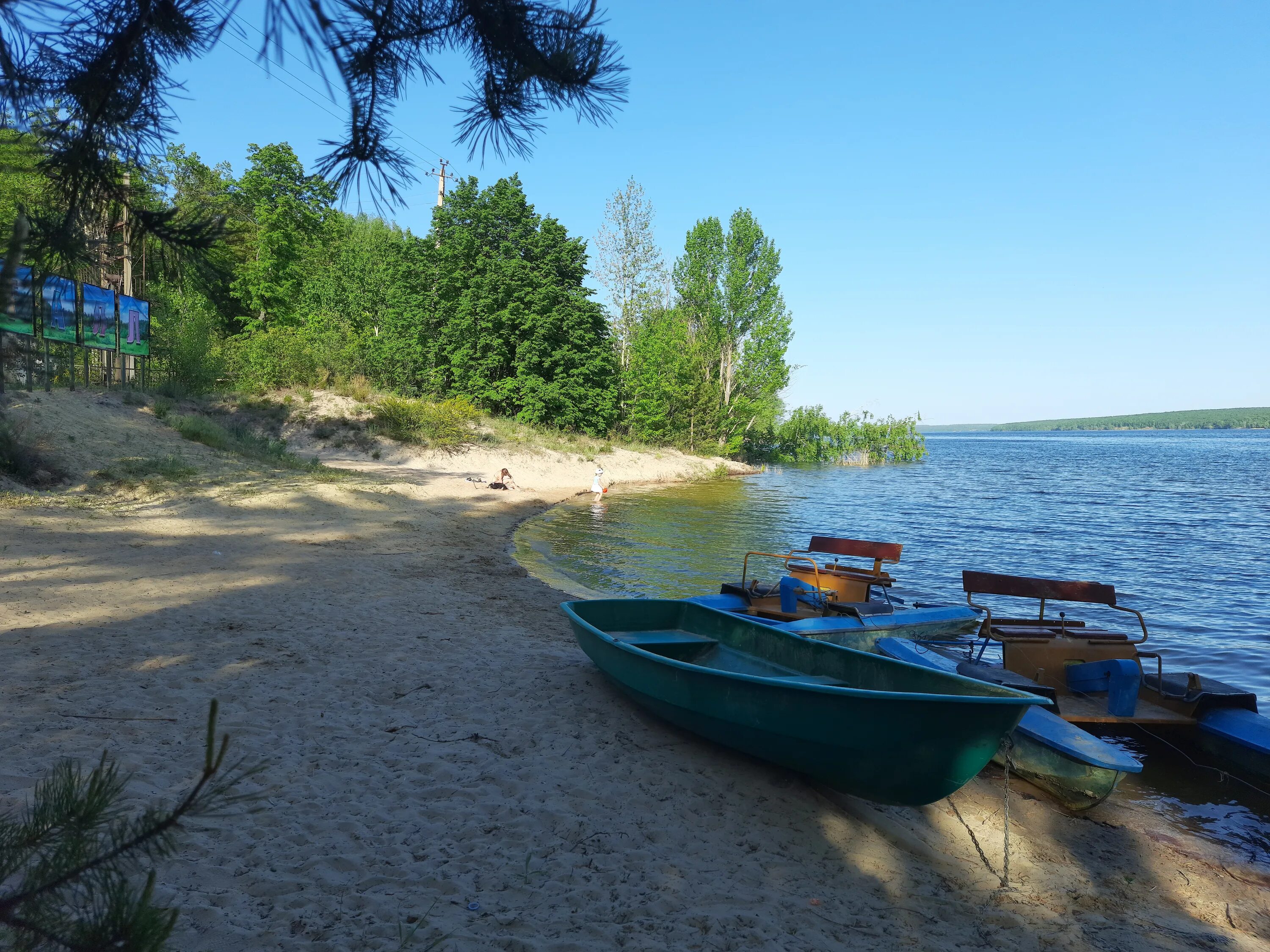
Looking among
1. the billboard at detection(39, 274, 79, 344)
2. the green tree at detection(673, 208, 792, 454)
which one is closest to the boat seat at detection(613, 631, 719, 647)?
the billboard at detection(39, 274, 79, 344)

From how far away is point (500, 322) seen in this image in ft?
122

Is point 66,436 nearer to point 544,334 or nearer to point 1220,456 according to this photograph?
point 544,334

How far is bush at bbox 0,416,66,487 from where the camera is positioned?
13.7 metres

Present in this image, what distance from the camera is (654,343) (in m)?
46.6

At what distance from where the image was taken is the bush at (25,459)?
1374 centimetres

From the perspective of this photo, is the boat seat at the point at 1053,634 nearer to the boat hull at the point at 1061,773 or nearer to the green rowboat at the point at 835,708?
the boat hull at the point at 1061,773

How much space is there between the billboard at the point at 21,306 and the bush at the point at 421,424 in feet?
95.4

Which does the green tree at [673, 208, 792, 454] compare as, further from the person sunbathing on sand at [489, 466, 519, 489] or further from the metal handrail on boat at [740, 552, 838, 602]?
the metal handrail on boat at [740, 552, 838, 602]

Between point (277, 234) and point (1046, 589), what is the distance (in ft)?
141

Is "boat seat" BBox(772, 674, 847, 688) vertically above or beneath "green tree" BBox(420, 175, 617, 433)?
beneath

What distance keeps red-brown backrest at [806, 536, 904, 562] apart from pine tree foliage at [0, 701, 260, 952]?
37.3ft

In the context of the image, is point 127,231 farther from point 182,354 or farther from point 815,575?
point 182,354

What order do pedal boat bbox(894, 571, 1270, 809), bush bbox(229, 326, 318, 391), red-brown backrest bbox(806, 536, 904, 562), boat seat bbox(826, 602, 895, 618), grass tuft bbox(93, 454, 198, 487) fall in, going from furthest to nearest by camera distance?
bush bbox(229, 326, 318, 391)
grass tuft bbox(93, 454, 198, 487)
red-brown backrest bbox(806, 536, 904, 562)
boat seat bbox(826, 602, 895, 618)
pedal boat bbox(894, 571, 1270, 809)

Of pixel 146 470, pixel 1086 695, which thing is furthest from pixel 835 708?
pixel 146 470
